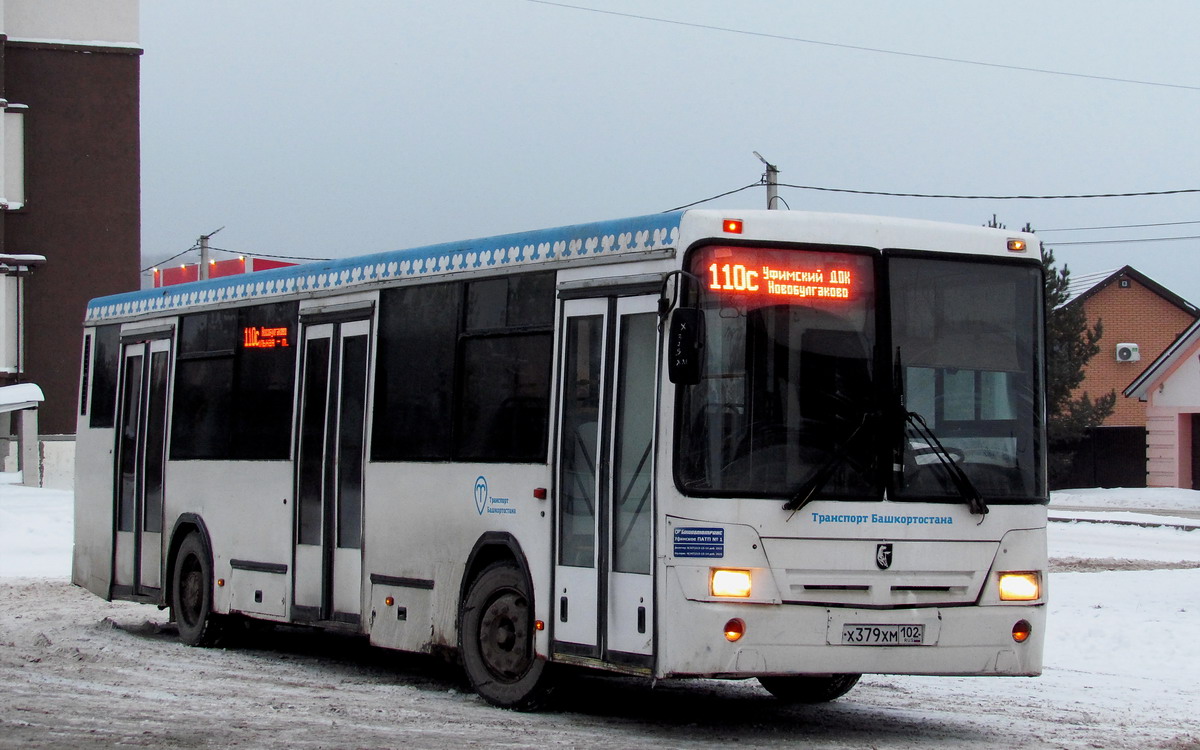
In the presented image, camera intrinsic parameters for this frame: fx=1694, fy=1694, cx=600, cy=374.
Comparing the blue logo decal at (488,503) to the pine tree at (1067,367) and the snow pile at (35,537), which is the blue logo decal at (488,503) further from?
the pine tree at (1067,367)

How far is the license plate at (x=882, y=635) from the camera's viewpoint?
9.02 meters

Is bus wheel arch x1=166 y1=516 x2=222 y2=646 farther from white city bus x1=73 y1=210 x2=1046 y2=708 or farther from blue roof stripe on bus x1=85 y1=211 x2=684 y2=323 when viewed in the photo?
white city bus x1=73 y1=210 x2=1046 y2=708

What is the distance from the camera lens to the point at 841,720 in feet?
33.4

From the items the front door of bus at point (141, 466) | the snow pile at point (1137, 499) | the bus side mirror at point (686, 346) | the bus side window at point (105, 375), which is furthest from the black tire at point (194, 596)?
the snow pile at point (1137, 499)

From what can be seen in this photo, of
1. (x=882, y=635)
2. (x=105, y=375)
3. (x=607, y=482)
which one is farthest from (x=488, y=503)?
(x=105, y=375)

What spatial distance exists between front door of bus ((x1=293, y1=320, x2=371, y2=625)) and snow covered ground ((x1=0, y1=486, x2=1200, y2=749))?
620 mm

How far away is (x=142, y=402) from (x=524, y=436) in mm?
6267

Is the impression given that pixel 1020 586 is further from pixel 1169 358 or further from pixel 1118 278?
pixel 1118 278

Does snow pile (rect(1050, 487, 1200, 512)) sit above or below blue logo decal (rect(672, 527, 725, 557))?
below

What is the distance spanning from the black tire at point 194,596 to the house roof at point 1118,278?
52.8m

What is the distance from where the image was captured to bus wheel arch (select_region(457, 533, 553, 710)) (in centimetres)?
1016

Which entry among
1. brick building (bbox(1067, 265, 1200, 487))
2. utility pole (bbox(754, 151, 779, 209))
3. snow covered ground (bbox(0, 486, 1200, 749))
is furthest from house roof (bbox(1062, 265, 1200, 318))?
snow covered ground (bbox(0, 486, 1200, 749))

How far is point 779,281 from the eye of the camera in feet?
30.0

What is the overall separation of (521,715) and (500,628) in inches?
25.4
